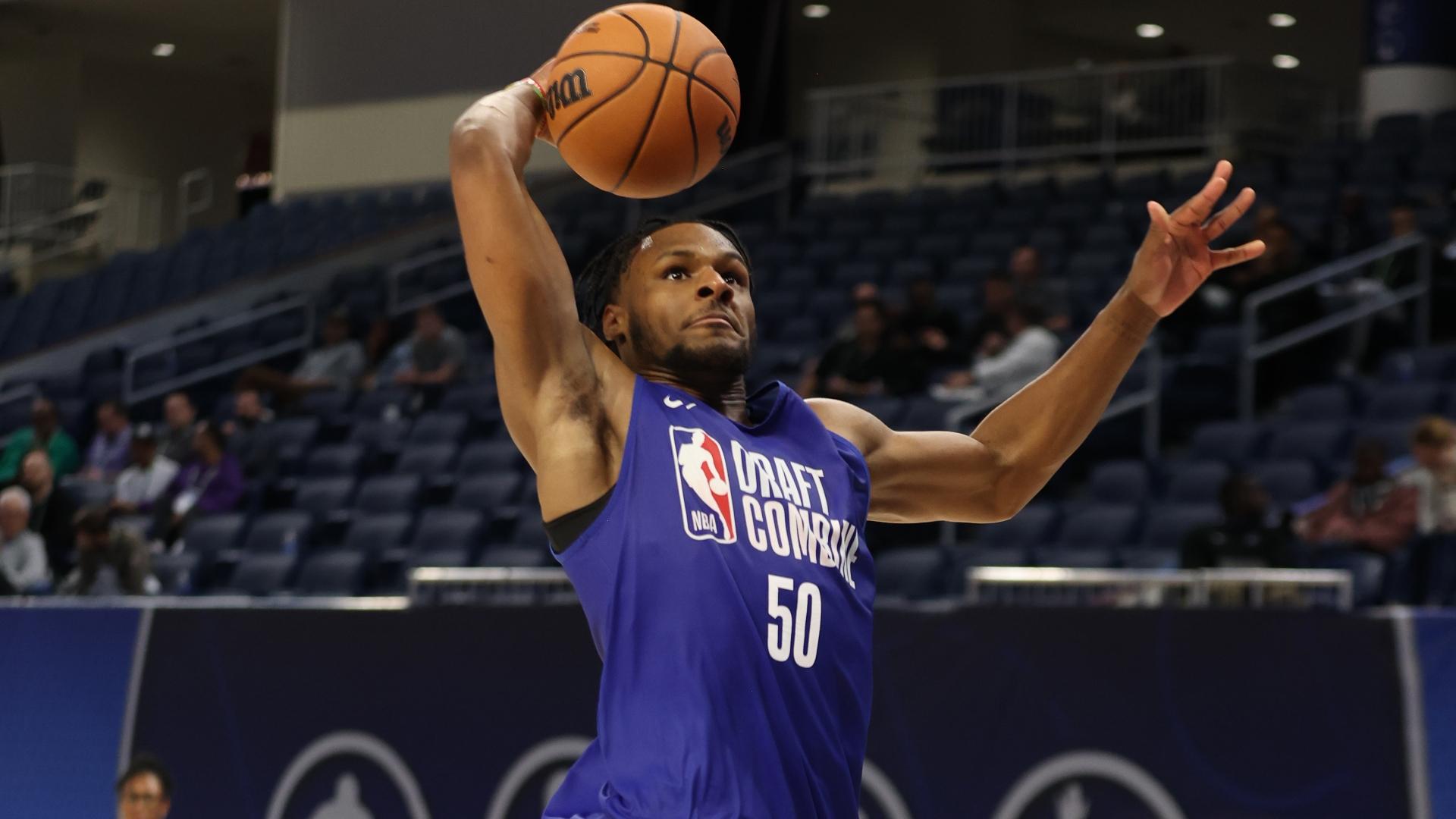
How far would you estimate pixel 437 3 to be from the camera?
16.9m

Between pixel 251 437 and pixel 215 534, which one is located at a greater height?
pixel 251 437

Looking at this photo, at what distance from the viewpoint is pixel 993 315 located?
414 inches

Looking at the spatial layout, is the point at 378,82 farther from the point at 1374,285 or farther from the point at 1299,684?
the point at 1299,684

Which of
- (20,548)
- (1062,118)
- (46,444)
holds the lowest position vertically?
(20,548)

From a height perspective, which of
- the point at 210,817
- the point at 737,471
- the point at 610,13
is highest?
the point at 610,13

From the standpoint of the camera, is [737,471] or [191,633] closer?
[737,471]

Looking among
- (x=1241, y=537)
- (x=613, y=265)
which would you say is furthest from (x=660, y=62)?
(x=1241, y=537)

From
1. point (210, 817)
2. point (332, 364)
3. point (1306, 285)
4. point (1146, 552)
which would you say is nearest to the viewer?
point (210, 817)

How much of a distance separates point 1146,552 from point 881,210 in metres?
6.93

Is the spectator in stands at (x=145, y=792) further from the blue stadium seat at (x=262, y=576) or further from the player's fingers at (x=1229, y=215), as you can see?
the player's fingers at (x=1229, y=215)

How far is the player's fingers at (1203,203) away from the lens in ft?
9.29

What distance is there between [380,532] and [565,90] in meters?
8.28

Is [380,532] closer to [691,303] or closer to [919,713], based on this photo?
[919,713]

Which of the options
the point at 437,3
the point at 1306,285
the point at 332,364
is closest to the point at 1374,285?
the point at 1306,285
